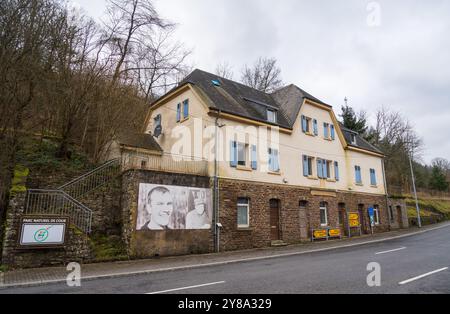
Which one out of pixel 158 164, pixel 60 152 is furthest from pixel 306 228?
pixel 60 152

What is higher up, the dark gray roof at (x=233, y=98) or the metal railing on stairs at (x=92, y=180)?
the dark gray roof at (x=233, y=98)

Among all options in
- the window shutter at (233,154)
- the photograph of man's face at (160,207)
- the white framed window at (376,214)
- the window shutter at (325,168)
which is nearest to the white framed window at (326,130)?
the window shutter at (325,168)

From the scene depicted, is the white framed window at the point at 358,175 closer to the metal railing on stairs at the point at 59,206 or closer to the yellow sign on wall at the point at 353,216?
the yellow sign on wall at the point at 353,216

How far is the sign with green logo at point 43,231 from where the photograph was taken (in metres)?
10.8

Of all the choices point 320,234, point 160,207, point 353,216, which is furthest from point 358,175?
point 160,207

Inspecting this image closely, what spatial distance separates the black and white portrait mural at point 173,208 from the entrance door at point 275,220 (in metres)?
4.87

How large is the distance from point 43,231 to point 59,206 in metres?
1.98

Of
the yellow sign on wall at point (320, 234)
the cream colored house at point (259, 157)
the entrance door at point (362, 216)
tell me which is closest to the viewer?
the cream colored house at point (259, 157)

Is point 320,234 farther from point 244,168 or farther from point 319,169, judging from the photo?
point 244,168

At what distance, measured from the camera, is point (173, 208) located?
14.5 m

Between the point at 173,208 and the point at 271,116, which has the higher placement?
the point at 271,116

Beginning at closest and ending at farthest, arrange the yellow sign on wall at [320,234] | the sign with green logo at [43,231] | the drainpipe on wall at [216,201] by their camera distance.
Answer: the sign with green logo at [43,231] < the drainpipe on wall at [216,201] < the yellow sign on wall at [320,234]
